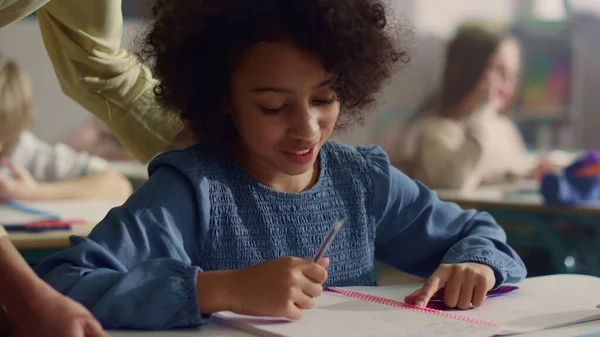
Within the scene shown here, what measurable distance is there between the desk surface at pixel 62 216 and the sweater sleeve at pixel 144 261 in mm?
712

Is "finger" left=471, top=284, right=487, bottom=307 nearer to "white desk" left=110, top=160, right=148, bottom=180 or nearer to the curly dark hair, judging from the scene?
the curly dark hair

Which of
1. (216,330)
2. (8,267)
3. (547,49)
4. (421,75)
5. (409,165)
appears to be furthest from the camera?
(547,49)

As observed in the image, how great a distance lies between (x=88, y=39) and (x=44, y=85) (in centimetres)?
315

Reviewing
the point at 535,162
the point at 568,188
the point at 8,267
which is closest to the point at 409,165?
the point at 535,162

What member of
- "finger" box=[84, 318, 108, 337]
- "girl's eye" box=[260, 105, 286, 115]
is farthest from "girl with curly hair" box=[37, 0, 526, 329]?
"finger" box=[84, 318, 108, 337]

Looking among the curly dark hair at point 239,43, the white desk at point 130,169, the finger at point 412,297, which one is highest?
the curly dark hair at point 239,43

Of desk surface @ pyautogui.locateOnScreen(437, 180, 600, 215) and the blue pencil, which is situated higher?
the blue pencil

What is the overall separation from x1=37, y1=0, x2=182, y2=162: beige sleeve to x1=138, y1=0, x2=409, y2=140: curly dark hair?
6.2 inches

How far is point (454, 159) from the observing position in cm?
398

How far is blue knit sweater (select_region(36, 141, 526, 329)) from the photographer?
3.33ft

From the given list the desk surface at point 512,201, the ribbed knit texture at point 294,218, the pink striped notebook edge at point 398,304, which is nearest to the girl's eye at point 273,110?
the ribbed knit texture at point 294,218

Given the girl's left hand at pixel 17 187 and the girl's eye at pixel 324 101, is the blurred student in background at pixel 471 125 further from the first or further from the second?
the girl's eye at pixel 324 101

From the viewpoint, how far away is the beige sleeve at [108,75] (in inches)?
59.5

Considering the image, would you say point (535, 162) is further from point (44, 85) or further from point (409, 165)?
point (44, 85)
